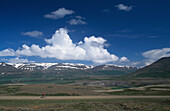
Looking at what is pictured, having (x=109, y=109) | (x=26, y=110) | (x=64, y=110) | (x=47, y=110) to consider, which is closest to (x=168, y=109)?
(x=109, y=109)

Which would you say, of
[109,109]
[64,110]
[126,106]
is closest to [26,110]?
[64,110]

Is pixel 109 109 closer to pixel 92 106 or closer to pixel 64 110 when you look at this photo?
pixel 92 106

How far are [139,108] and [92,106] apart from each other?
38.0 ft

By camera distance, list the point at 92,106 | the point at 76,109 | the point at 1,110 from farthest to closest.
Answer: the point at 92,106
the point at 76,109
the point at 1,110

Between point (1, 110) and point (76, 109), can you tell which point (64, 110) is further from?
point (1, 110)

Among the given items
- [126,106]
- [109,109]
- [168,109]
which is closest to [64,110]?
[109,109]

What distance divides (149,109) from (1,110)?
33.4 metres

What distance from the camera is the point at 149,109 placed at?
126ft

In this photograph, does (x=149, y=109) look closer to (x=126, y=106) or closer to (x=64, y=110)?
(x=126, y=106)

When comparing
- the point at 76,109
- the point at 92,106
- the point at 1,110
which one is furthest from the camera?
the point at 92,106

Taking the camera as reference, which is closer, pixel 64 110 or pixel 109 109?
pixel 64 110

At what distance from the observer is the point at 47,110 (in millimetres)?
35875

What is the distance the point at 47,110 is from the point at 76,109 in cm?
664

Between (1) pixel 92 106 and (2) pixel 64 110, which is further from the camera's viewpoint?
(1) pixel 92 106
